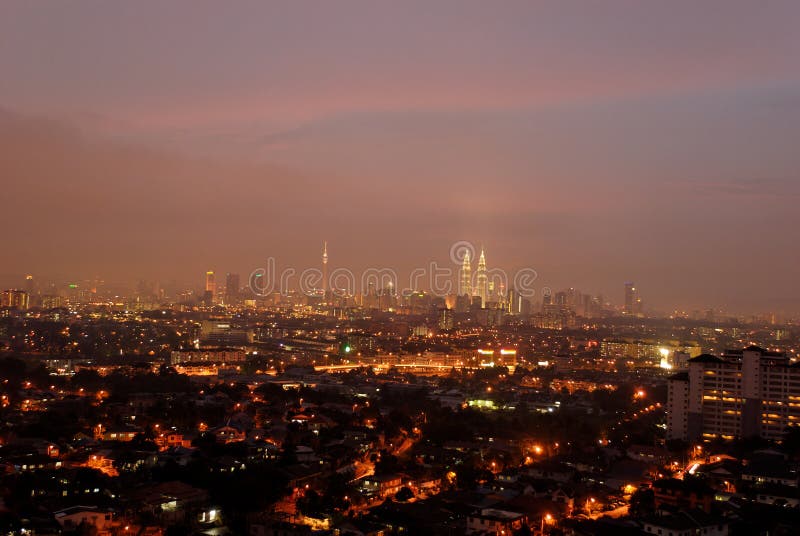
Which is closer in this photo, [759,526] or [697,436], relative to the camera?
[759,526]

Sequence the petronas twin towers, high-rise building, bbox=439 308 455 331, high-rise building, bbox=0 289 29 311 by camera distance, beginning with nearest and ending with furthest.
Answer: high-rise building, bbox=439 308 455 331
high-rise building, bbox=0 289 29 311
the petronas twin towers

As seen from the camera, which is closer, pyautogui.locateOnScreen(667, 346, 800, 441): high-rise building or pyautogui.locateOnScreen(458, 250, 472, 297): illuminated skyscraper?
pyautogui.locateOnScreen(667, 346, 800, 441): high-rise building

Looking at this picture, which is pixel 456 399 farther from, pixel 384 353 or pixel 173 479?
pixel 384 353

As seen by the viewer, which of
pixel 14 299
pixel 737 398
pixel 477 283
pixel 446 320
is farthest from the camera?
pixel 477 283

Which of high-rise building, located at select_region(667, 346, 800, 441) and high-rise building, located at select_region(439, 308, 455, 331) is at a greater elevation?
high-rise building, located at select_region(439, 308, 455, 331)

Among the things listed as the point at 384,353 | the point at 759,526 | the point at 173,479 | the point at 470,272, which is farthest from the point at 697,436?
the point at 470,272

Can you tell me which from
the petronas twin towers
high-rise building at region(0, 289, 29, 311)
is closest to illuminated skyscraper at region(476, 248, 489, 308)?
the petronas twin towers

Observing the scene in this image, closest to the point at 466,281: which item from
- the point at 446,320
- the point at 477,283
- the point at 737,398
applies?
the point at 477,283

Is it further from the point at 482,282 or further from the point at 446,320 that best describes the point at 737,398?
the point at 482,282

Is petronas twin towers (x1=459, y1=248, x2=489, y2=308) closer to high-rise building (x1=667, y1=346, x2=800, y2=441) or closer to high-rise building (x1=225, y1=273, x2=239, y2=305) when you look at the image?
high-rise building (x1=225, y1=273, x2=239, y2=305)
